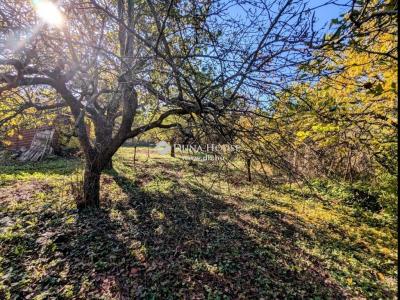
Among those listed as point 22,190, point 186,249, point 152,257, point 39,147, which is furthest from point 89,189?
point 39,147

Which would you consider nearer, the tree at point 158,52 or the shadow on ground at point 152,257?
the tree at point 158,52

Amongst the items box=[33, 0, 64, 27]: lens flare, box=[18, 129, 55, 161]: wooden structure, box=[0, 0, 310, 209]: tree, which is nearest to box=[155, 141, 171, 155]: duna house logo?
box=[0, 0, 310, 209]: tree

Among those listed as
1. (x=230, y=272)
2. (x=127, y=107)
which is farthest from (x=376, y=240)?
(x=127, y=107)

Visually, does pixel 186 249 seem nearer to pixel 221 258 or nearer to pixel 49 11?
pixel 221 258

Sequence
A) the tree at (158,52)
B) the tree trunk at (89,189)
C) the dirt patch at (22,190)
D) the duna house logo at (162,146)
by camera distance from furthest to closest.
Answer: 1. the dirt patch at (22,190)
2. the tree trunk at (89,189)
3. the duna house logo at (162,146)
4. the tree at (158,52)

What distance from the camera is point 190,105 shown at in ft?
7.47

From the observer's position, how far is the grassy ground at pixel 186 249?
312 cm

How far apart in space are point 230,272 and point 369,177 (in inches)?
224

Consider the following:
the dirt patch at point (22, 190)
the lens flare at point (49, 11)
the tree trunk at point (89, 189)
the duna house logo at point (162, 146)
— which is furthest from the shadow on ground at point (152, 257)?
the lens flare at point (49, 11)

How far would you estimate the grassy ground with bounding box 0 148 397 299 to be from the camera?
3.12 m

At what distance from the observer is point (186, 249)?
4.06 m

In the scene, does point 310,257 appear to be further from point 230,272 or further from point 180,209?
point 180,209

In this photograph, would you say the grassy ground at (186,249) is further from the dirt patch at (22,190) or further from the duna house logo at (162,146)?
the duna house logo at (162,146)

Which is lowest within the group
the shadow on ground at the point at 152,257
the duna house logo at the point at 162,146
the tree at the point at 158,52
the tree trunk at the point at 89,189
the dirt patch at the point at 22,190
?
the shadow on ground at the point at 152,257
